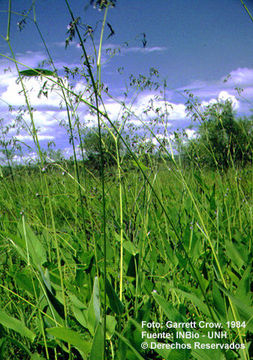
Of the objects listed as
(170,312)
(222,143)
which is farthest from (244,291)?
(222,143)

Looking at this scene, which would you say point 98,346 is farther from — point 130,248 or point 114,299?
point 130,248

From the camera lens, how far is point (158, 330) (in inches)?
30.0

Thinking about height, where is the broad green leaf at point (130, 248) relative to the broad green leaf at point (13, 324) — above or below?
above

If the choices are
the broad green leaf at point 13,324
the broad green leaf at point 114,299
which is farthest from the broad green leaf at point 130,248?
the broad green leaf at point 13,324

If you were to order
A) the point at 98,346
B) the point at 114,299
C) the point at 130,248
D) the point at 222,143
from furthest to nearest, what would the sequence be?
1. the point at 222,143
2. the point at 130,248
3. the point at 114,299
4. the point at 98,346

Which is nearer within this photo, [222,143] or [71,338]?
[71,338]

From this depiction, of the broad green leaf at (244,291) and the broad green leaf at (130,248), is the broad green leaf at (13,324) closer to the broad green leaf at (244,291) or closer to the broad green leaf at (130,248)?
the broad green leaf at (130,248)

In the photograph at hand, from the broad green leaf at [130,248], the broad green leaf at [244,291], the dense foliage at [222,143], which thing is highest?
the dense foliage at [222,143]

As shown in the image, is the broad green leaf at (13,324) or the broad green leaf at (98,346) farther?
the broad green leaf at (13,324)

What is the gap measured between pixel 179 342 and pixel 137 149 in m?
1.39

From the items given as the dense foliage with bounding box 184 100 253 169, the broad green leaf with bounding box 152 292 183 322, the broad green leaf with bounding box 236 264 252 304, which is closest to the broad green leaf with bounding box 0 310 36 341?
the broad green leaf with bounding box 152 292 183 322

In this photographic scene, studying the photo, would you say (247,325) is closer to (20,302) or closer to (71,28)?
(20,302)

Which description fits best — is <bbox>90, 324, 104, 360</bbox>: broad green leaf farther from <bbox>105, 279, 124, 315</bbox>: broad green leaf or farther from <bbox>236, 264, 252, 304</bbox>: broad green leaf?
<bbox>236, 264, 252, 304</bbox>: broad green leaf

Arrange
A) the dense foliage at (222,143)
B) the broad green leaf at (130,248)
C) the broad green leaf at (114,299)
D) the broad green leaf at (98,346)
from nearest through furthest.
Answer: the broad green leaf at (98,346) < the broad green leaf at (114,299) < the broad green leaf at (130,248) < the dense foliage at (222,143)
